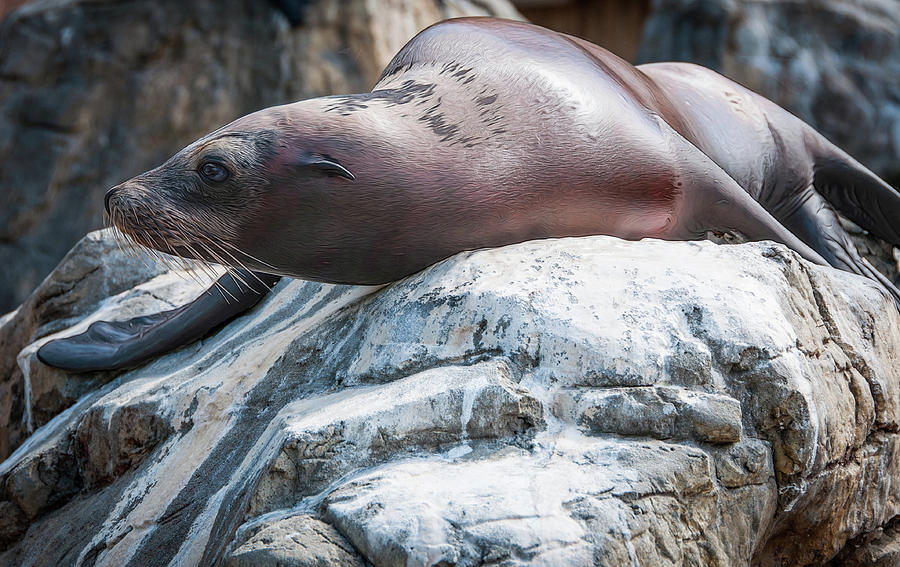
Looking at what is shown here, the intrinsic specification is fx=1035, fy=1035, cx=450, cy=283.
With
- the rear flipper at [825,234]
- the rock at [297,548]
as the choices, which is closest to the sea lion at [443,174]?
the rear flipper at [825,234]

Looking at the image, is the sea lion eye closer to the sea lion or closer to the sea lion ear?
the sea lion

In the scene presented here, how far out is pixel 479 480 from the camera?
209 centimetres

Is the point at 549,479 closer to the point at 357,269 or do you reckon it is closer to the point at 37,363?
the point at 357,269

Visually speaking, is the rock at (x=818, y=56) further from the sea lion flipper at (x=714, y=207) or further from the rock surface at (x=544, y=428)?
the rock surface at (x=544, y=428)

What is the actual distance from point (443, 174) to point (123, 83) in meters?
6.93

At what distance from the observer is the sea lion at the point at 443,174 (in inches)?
109

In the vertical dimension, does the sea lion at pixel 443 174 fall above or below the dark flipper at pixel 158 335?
above

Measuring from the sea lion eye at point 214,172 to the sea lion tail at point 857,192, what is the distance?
2.43m

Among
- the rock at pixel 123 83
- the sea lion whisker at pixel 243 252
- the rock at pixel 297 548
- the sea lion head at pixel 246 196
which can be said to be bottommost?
the rock at pixel 123 83

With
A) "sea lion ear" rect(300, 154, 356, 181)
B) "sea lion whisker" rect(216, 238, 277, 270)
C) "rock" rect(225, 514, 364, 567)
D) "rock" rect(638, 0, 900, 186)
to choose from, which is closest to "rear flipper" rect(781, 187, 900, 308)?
"sea lion ear" rect(300, 154, 356, 181)

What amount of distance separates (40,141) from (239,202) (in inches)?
271

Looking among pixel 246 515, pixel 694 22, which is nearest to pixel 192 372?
pixel 246 515

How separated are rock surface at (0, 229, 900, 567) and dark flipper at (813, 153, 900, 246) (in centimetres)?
118

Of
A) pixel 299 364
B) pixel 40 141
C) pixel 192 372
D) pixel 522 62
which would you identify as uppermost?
pixel 522 62
